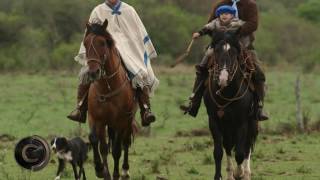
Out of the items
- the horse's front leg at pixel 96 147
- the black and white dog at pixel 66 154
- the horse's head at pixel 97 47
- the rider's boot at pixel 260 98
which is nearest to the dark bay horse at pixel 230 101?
the rider's boot at pixel 260 98

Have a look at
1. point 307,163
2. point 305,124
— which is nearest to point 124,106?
point 307,163

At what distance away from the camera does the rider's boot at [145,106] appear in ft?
39.8

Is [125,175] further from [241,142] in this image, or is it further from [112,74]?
[241,142]

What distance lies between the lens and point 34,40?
51312 millimetres

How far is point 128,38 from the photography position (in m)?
12.5

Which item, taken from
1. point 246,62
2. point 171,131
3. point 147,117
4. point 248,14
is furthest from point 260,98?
point 171,131

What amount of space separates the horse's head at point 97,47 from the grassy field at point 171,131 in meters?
2.41

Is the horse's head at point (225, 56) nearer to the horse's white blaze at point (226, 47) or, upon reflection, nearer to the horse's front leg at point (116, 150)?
the horse's white blaze at point (226, 47)

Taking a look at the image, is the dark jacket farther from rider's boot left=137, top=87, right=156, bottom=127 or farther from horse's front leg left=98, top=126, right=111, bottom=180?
horse's front leg left=98, top=126, right=111, bottom=180

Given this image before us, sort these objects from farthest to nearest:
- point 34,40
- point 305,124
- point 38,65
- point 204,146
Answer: point 34,40 → point 38,65 → point 305,124 → point 204,146

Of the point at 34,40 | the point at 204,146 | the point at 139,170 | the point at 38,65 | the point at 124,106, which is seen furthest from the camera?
the point at 34,40

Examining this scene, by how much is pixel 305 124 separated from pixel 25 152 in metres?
10.4

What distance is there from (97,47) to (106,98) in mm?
842

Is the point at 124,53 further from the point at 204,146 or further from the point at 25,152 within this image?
the point at 204,146
